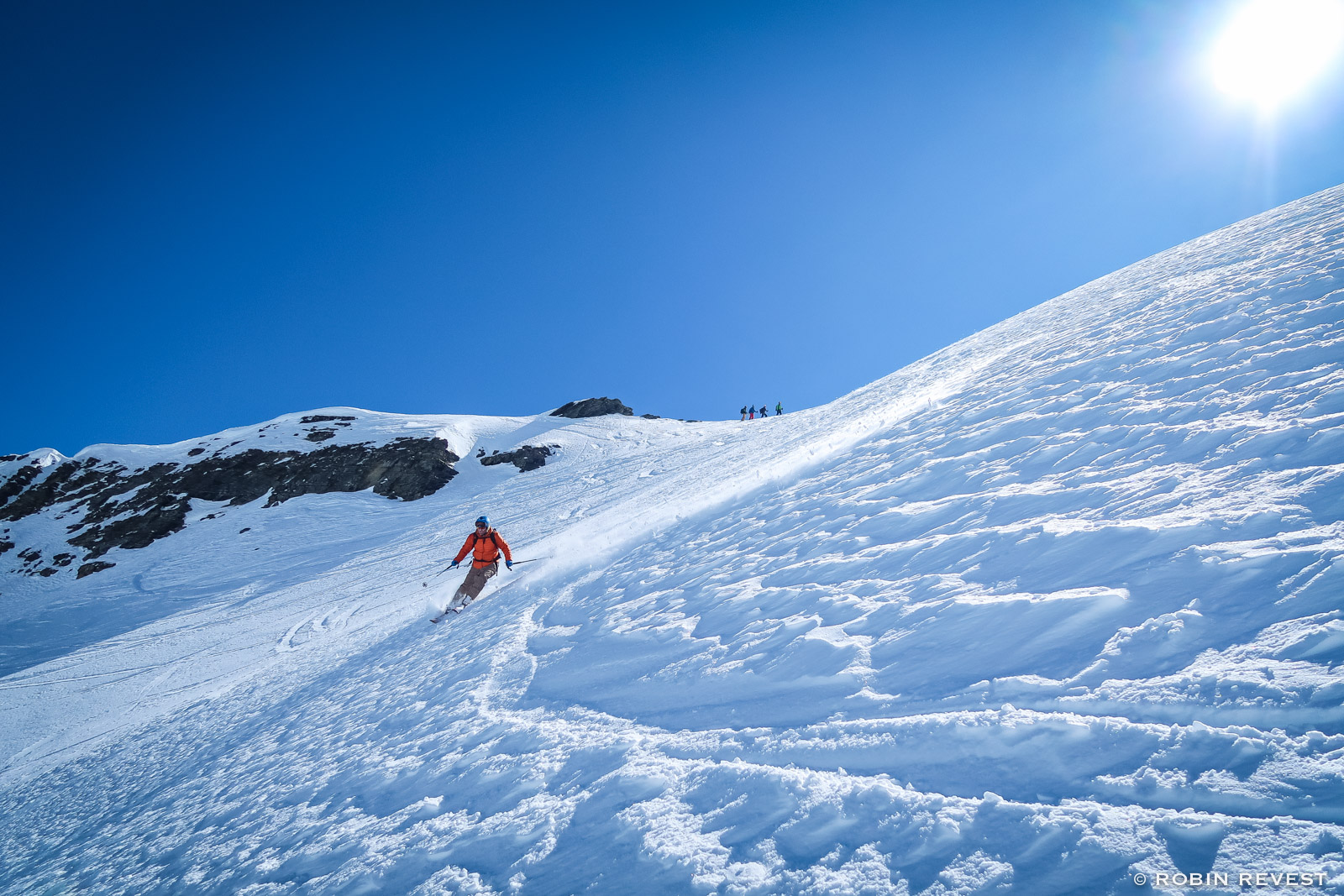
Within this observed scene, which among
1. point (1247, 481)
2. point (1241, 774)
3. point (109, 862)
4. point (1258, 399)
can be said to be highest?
point (1258, 399)

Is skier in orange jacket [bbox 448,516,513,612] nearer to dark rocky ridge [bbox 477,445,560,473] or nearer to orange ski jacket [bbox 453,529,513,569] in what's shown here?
orange ski jacket [bbox 453,529,513,569]

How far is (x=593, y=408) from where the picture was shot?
1567 inches

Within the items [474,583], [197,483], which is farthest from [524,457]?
[474,583]

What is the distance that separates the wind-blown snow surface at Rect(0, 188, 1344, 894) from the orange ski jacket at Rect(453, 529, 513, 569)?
90cm

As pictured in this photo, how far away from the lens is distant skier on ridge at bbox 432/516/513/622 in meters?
8.88

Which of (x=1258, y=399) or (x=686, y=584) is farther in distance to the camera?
(x=686, y=584)

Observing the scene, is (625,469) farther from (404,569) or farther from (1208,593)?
(1208,593)

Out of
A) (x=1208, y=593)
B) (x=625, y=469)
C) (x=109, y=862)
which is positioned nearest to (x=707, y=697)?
(x=1208, y=593)

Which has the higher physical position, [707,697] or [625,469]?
[625,469]

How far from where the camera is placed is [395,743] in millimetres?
4543

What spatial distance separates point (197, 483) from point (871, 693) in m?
37.3

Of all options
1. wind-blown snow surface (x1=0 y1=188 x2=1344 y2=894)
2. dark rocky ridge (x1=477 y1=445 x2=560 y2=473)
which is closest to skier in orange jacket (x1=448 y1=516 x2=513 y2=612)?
wind-blown snow surface (x1=0 y1=188 x2=1344 y2=894)

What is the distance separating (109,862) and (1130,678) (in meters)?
7.15

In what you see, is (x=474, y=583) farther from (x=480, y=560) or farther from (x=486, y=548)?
(x=486, y=548)
